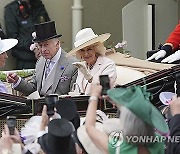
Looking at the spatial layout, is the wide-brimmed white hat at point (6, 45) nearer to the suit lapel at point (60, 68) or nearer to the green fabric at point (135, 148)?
the suit lapel at point (60, 68)

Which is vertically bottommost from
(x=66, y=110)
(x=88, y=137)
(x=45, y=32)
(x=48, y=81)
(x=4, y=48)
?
(x=48, y=81)

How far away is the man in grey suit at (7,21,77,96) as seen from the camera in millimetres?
5680

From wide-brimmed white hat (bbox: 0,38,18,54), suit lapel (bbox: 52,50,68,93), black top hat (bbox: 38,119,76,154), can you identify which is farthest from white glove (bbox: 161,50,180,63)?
black top hat (bbox: 38,119,76,154)

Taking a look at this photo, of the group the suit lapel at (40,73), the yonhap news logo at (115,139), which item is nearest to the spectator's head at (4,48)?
the suit lapel at (40,73)

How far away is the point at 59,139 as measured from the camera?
3.07 metres

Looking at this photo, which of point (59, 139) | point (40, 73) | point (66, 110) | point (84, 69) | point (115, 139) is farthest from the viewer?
point (40, 73)

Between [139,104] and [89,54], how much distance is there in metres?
2.53

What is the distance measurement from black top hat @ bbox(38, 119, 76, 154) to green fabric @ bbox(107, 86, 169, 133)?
287 mm

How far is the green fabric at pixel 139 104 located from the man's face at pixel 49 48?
100 inches

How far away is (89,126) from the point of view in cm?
335

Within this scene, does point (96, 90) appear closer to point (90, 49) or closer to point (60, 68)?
point (90, 49)

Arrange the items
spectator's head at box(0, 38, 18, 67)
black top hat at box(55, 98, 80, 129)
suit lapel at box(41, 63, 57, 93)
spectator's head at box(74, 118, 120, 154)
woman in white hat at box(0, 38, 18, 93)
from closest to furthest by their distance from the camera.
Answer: spectator's head at box(74, 118, 120, 154)
black top hat at box(55, 98, 80, 129)
woman in white hat at box(0, 38, 18, 93)
spectator's head at box(0, 38, 18, 67)
suit lapel at box(41, 63, 57, 93)

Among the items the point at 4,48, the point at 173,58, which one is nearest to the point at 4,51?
the point at 4,48

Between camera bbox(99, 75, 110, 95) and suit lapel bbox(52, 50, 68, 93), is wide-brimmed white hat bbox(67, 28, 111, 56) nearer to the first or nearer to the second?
suit lapel bbox(52, 50, 68, 93)
